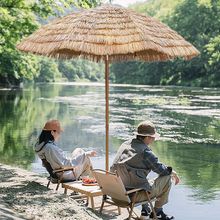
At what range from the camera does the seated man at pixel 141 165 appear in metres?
6.84

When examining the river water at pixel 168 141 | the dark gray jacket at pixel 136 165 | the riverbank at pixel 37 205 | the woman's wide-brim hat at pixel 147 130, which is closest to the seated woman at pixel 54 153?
the riverbank at pixel 37 205

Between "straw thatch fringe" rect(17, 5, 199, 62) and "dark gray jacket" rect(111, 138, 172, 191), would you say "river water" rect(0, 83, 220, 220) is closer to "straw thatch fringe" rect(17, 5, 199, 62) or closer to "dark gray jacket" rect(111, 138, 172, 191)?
"dark gray jacket" rect(111, 138, 172, 191)

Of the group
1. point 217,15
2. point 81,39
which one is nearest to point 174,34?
point 81,39

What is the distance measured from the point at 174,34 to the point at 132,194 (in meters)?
2.52

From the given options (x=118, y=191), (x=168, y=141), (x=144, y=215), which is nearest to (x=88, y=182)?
(x=144, y=215)

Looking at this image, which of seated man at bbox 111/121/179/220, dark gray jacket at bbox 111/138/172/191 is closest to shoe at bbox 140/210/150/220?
seated man at bbox 111/121/179/220

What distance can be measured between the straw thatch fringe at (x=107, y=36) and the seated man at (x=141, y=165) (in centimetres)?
111

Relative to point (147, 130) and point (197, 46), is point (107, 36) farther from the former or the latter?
point (197, 46)

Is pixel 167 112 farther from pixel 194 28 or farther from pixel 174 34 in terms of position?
pixel 194 28

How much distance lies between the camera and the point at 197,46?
296 ft

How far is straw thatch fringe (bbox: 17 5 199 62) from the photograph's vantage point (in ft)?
23.2

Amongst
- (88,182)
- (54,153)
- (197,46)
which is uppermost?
(197,46)

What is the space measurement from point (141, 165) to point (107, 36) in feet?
6.01

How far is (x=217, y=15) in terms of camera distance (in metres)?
91.7
